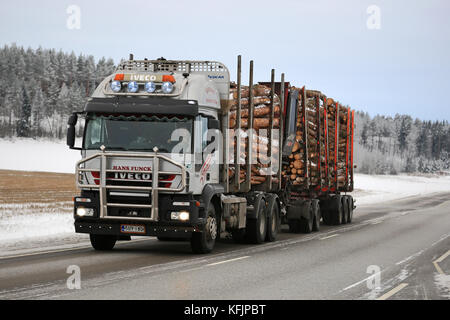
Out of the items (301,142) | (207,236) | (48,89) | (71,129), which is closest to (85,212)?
(71,129)

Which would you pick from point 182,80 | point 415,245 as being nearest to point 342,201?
point 415,245

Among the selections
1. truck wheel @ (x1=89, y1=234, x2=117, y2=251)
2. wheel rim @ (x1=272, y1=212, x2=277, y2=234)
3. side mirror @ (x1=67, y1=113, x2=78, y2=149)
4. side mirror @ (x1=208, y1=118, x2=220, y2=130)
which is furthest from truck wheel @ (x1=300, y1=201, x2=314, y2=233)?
side mirror @ (x1=67, y1=113, x2=78, y2=149)

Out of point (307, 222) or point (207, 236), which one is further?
point (307, 222)

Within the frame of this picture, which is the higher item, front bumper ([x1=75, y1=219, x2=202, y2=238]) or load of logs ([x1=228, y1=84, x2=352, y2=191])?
load of logs ([x1=228, y1=84, x2=352, y2=191])

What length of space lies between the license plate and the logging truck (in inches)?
0.9

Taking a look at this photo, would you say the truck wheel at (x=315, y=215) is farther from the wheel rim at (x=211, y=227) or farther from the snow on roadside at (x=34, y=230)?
the wheel rim at (x=211, y=227)

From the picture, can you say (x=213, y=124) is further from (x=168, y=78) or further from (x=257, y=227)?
(x=257, y=227)

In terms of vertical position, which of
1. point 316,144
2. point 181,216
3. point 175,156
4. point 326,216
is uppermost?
point 316,144

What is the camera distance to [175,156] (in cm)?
1360

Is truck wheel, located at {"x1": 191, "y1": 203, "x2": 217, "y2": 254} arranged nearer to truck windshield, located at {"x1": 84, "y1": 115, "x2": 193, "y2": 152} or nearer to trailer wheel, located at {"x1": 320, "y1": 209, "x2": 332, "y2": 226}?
truck windshield, located at {"x1": 84, "y1": 115, "x2": 193, "y2": 152}

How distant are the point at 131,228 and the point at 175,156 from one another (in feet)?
5.69

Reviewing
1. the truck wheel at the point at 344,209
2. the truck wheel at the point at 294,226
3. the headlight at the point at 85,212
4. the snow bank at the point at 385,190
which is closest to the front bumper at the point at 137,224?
the headlight at the point at 85,212

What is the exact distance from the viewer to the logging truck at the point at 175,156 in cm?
1364

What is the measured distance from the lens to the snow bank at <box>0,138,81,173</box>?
9306 centimetres
